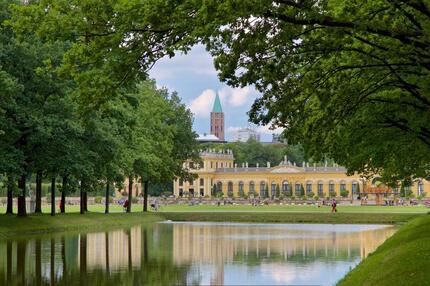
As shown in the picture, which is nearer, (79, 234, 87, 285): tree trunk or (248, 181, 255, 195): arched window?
(79, 234, 87, 285): tree trunk

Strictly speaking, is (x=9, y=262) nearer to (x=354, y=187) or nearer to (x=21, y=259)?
(x=21, y=259)

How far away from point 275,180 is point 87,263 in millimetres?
117528

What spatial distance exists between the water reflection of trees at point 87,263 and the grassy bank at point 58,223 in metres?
2.71

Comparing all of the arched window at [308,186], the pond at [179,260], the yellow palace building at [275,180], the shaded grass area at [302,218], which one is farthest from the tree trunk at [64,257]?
the arched window at [308,186]

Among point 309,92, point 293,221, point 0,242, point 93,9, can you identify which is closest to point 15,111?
point 0,242

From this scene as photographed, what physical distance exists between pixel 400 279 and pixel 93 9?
6.52 meters

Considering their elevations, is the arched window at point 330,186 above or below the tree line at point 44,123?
below

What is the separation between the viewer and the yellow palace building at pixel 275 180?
131 meters

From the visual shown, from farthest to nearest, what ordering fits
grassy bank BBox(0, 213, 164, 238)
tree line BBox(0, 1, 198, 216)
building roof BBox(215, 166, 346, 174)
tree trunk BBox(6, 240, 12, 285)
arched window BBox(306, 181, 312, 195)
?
arched window BBox(306, 181, 312, 195)
building roof BBox(215, 166, 346, 174)
grassy bank BBox(0, 213, 164, 238)
tree line BBox(0, 1, 198, 216)
tree trunk BBox(6, 240, 12, 285)

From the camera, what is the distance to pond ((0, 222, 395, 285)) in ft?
57.4

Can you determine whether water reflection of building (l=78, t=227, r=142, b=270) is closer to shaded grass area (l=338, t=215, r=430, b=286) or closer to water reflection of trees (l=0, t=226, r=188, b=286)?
water reflection of trees (l=0, t=226, r=188, b=286)

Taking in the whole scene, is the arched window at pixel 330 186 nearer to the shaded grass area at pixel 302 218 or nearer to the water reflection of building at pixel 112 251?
the shaded grass area at pixel 302 218

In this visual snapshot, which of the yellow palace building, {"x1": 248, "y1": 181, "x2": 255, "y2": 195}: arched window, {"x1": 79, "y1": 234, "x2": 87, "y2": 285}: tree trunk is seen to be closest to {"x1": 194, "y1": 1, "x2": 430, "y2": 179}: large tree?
{"x1": 79, "y1": 234, "x2": 87, "y2": 285}: tree trunk

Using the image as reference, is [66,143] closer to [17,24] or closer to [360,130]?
[360,130]
